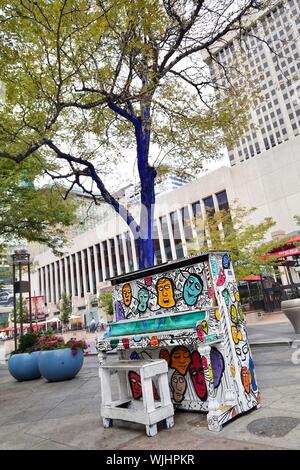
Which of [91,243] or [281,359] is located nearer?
[281,359]

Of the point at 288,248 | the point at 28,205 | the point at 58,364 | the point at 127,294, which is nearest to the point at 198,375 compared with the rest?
the point at 127,294

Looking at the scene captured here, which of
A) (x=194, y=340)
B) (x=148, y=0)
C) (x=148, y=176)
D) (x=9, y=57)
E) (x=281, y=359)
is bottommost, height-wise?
(x=281, y=359)

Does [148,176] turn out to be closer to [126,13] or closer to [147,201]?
[147,201]

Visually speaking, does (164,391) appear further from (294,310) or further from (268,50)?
(268,50)

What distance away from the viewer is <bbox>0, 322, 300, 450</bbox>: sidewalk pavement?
3.56 meters

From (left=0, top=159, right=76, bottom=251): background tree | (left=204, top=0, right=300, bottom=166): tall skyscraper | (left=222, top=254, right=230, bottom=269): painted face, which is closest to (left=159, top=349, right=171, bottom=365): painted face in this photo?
(left=222, top=254, right=230, bottom=269): painted face

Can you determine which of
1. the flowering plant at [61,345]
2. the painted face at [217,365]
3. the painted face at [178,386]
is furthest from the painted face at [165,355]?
the flowering plant at [61,345]

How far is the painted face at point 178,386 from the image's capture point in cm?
496

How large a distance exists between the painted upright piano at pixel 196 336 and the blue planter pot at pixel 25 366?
604 centimetres
